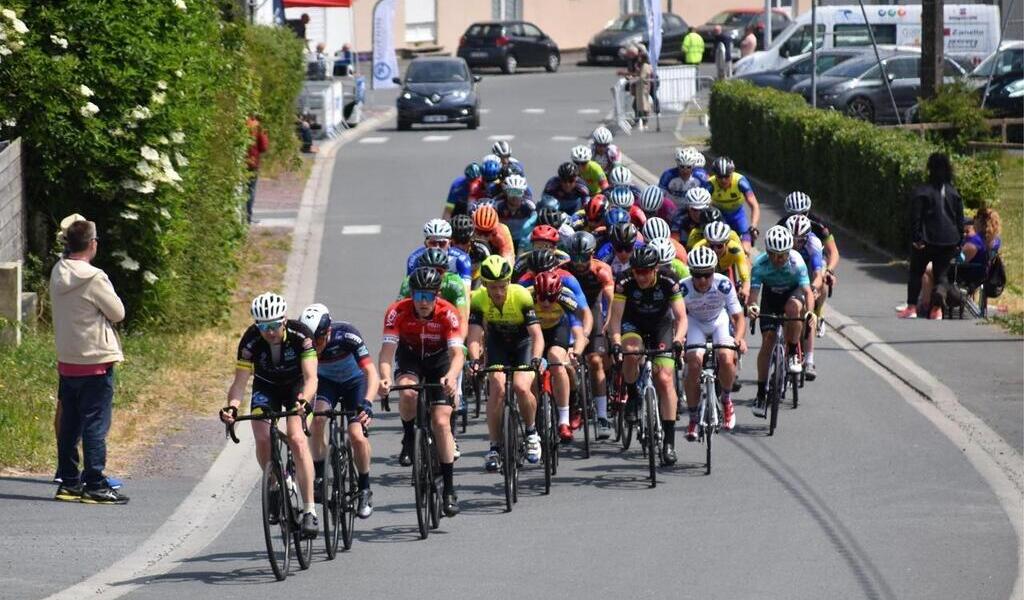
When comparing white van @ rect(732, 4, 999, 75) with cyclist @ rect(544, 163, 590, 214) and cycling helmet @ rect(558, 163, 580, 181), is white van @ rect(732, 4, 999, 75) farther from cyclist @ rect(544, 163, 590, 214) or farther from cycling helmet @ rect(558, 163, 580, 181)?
cycling helmet @ rect(558, 163, 580, 181)

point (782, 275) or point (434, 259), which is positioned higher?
point (434, 259)

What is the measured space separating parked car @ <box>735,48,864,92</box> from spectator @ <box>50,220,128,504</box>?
2952 cm

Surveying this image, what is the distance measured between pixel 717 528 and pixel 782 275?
13.4 feet

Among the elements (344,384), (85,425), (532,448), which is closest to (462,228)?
(532,448)

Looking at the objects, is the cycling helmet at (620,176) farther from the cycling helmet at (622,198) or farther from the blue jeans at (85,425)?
the blue jeans at (85,425)

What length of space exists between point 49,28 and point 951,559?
9.60m

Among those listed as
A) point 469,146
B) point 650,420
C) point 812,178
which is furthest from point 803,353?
point 469,146

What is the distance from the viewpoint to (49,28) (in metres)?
16.0

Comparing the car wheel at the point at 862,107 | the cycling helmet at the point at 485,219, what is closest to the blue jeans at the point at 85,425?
the cycling helmet at the point at 485,219

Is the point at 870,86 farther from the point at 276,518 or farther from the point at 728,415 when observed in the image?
the point at 276,518

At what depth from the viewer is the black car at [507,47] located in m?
56.1

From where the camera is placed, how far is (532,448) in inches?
494

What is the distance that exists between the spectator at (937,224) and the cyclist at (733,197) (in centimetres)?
226

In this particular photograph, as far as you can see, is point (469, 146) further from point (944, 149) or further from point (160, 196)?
point (160, 196)
